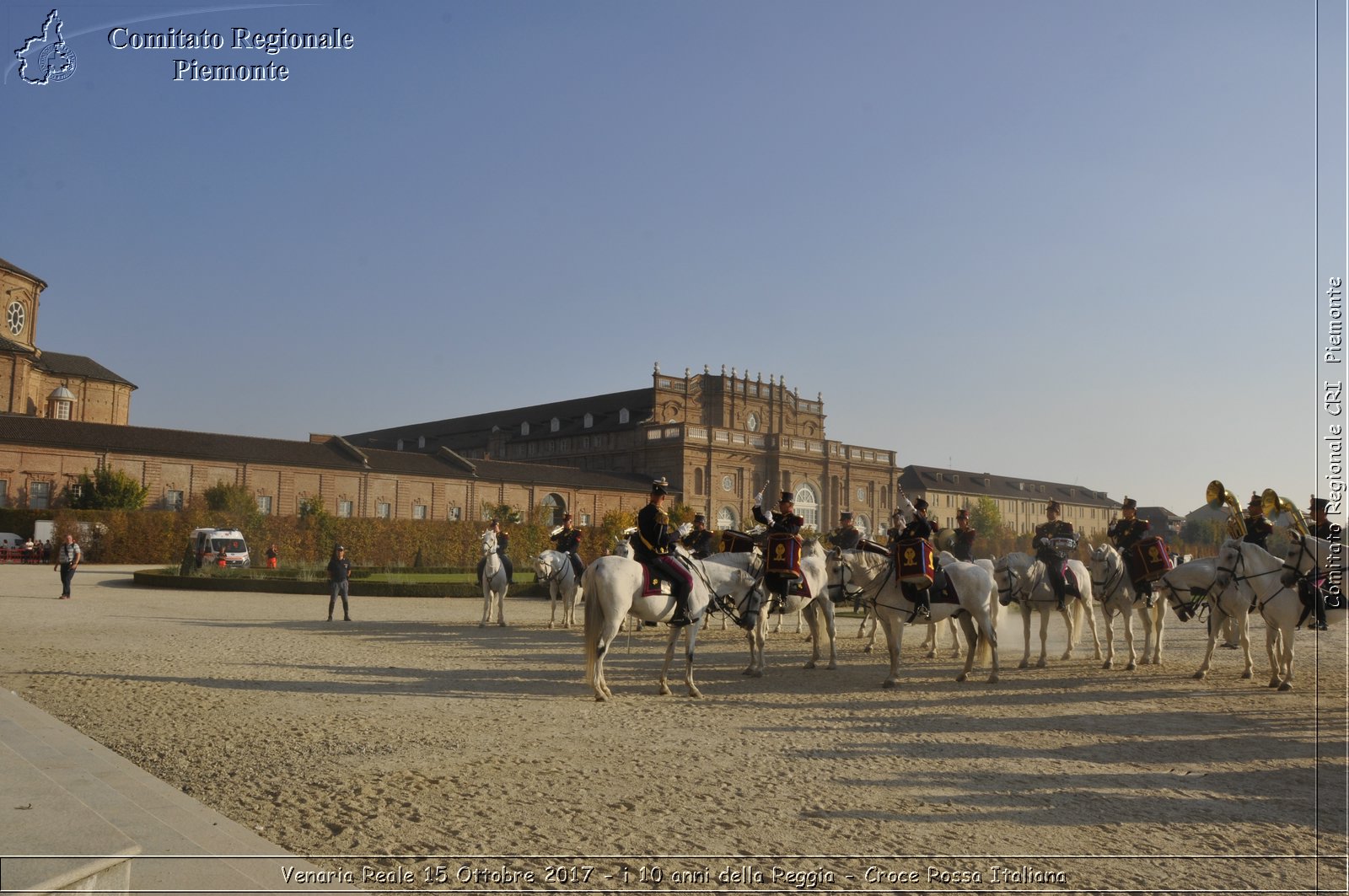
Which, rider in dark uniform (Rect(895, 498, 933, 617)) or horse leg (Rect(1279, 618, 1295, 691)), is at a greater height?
rider in dark uniform (Rect(895, 498, 933, 617))

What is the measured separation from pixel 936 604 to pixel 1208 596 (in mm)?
3986

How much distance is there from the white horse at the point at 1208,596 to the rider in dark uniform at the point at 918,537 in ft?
12.5

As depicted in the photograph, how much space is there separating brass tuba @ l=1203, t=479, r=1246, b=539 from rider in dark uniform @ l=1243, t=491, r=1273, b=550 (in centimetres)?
34

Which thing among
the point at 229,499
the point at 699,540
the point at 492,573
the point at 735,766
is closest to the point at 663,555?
the point at 735,766

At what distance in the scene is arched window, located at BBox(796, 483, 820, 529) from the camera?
84.9 meters

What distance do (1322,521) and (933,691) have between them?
6.39 metres

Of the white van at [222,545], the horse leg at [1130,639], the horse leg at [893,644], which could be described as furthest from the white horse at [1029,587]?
the white van at [222,545]

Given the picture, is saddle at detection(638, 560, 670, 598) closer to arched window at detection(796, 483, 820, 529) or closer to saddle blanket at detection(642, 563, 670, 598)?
saddle blanket at detection(642, 563, 670, 598)

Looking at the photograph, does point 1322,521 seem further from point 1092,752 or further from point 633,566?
point 633,566

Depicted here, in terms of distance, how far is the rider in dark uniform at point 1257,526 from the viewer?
13.6 m

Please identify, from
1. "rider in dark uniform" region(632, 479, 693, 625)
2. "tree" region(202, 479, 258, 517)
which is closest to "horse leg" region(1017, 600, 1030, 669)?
"rider in dark uniform" region(632, 479, 693, 625)

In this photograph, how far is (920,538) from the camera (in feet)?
40.5

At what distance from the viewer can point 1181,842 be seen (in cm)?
571

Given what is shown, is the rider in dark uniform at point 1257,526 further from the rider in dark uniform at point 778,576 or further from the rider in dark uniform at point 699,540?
the rider in dark uniform at point 699,540
